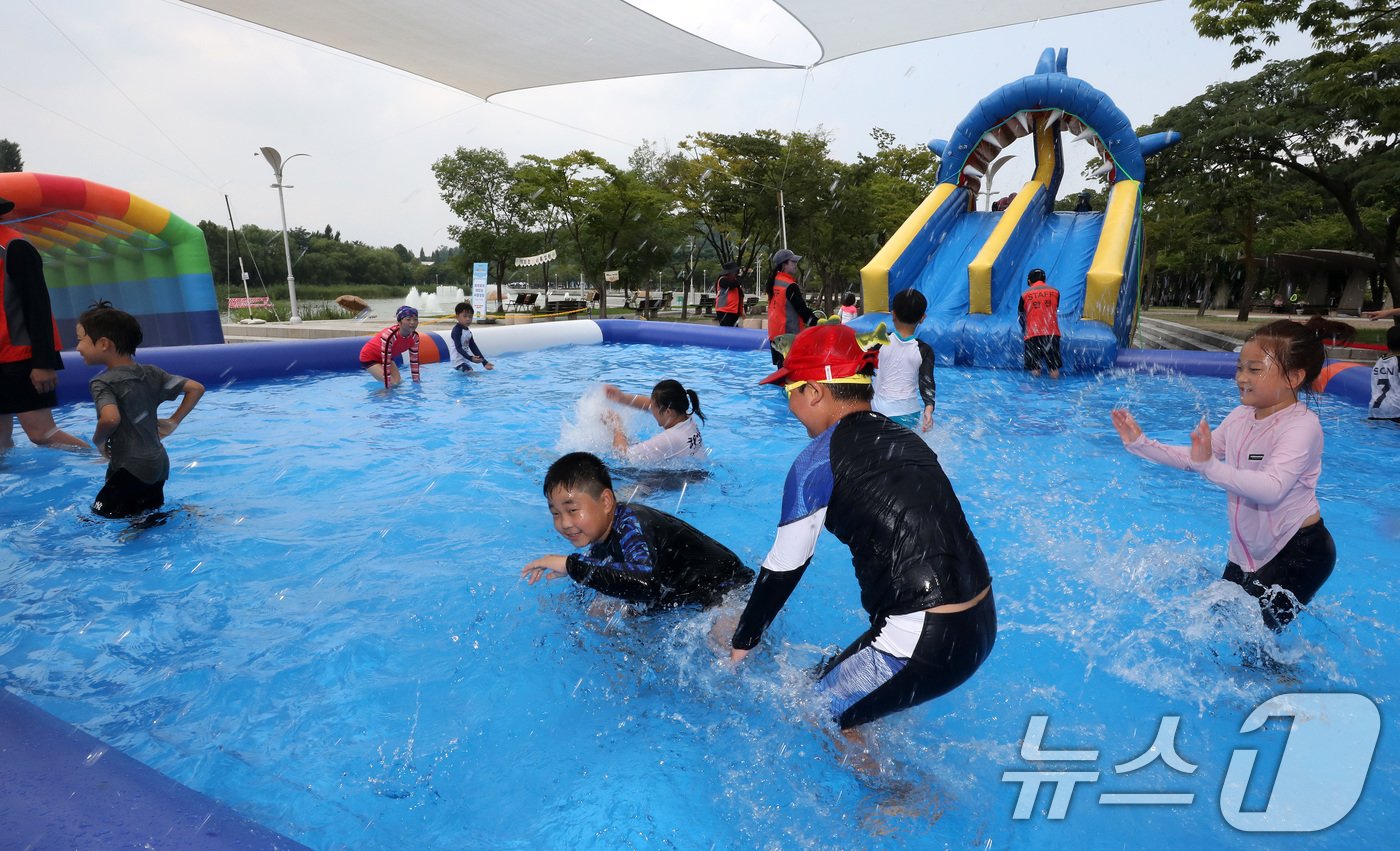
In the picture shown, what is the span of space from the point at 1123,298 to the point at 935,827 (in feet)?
35.9

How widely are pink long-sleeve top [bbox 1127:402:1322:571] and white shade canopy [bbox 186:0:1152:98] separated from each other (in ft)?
29.9

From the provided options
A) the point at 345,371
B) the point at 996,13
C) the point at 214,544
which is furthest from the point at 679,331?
the point at 214,544

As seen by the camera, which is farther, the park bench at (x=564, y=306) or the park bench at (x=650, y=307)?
the park bench at (x=564, y=306)

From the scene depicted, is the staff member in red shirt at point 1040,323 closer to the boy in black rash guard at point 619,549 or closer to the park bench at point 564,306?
the boy in black rash guard at point 619,549

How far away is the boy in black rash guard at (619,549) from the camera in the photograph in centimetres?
267

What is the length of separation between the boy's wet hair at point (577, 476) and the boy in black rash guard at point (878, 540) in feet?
2.69

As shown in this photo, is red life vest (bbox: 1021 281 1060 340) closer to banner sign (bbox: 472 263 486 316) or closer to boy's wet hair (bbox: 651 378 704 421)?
boy's wet hair (bbox: 651 378 704 421)

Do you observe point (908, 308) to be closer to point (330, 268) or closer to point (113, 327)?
point (113, 327)

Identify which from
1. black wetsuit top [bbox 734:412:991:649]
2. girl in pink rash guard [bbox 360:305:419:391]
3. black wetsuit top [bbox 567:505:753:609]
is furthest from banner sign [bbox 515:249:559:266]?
black wetsuit top [bbox 734:412:991:649]

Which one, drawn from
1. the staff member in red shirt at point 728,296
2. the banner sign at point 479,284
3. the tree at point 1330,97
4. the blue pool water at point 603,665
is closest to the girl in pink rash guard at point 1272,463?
the blue pool water at point 603,665

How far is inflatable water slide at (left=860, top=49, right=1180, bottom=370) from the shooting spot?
10969 millimetres

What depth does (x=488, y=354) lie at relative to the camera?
42.2ft

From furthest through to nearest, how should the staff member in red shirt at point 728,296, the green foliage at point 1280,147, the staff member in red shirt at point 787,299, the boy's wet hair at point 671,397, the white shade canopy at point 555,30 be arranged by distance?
the green foliage at point 1280,147 < the staff member in red shirt at point 728,296 < the white shade canopy at point 555,30 < the staff member in red shirt at point 787,299 < the boy's wet hair at point 671,397

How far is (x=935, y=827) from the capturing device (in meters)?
2.15
